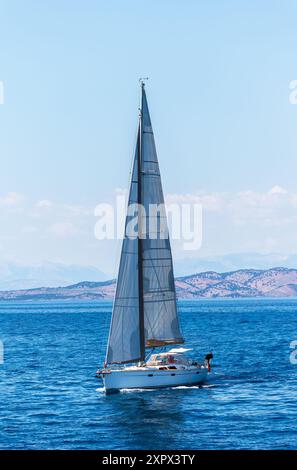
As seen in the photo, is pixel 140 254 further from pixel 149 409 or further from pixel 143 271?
pixel 149 409

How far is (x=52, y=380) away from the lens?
76562 millimetres

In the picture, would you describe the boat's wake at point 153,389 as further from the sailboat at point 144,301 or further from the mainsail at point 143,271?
the mainsail at point 143,271

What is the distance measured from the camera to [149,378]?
66000 mm

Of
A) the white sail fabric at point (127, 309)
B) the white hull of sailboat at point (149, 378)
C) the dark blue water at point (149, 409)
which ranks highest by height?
the white sail fabric at point (127, 309)

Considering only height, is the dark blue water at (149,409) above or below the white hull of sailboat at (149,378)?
below

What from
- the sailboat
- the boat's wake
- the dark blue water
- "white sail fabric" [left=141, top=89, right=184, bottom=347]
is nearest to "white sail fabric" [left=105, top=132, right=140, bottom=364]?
the sailboat

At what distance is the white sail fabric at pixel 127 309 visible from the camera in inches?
2598

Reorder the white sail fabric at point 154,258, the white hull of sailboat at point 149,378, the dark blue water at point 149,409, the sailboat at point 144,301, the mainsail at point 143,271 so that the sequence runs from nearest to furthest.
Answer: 1. the dark blue water at point 149,409
2. the white hull of sailboat at point 149,378
3. the sailboat at point 144,301
4. the mainsail at point 143,271
5. the white sail fabric at point 154,258

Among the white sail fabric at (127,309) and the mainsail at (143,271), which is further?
the mainsail at (143,271)

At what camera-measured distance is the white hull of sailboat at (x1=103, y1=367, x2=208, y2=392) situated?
214 feet

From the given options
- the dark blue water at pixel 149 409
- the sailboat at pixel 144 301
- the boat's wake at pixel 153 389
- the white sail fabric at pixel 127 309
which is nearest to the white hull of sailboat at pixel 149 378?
the sailboat at pixel 144 301

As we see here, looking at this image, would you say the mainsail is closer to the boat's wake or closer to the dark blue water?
the boat's wake

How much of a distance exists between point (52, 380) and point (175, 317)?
1454cm

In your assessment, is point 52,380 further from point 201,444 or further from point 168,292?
point 201,444
